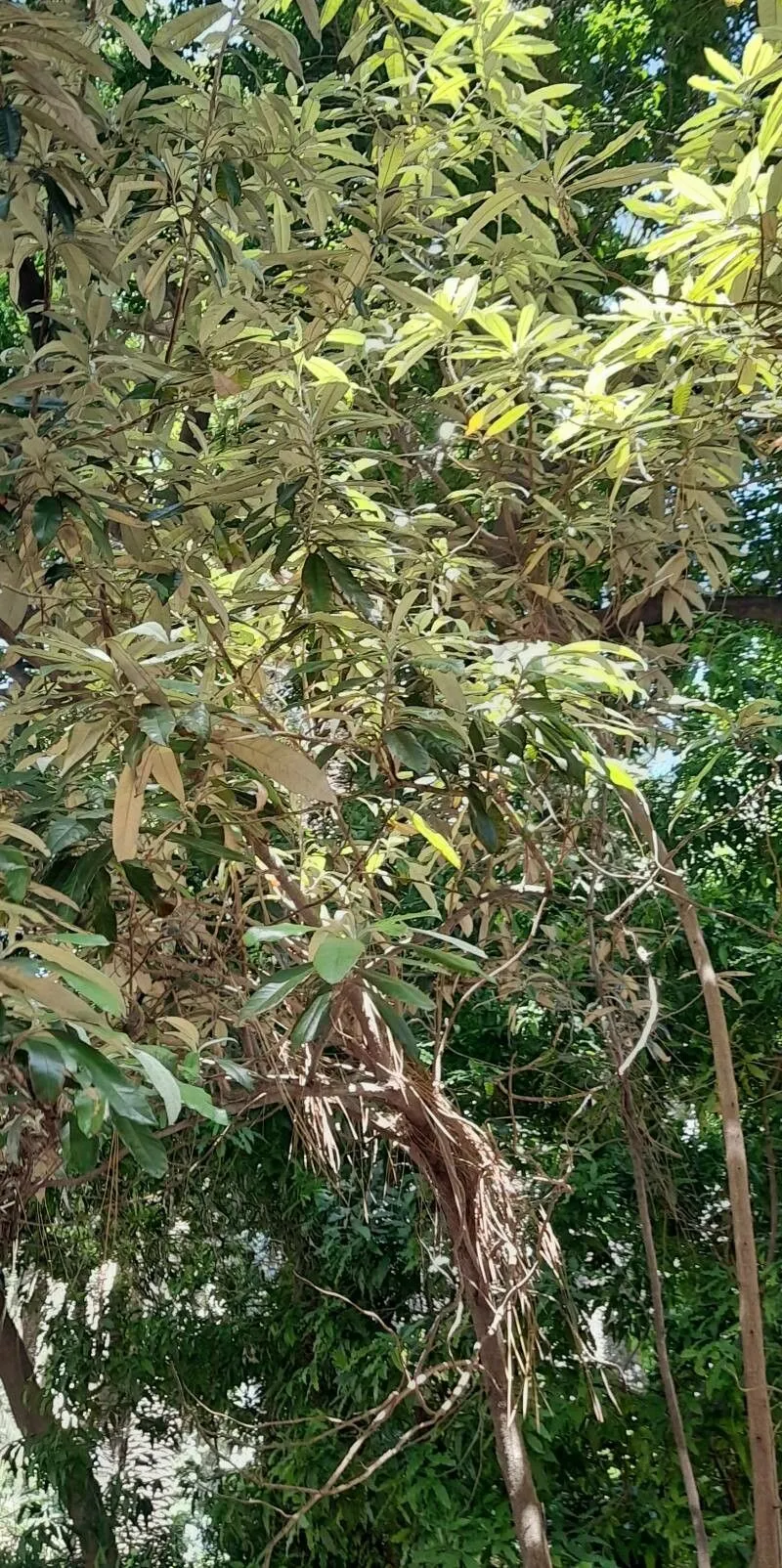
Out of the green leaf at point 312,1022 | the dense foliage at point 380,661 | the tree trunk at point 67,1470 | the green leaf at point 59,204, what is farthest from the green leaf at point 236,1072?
the tree trunk at point 67,1470

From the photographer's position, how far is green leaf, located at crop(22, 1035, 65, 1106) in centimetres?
63

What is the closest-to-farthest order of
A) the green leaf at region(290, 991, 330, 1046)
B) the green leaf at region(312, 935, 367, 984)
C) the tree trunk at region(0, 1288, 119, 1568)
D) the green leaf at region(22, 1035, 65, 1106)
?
1. the green leaf at region(22, 1035, 65, 1106)
2. the green leaf at region(312, 935, 367, 984)
3. the green leaf at region(290, 991, 330, 1046)
4. the tree trunk at region(0, 1288, 119, 1568)

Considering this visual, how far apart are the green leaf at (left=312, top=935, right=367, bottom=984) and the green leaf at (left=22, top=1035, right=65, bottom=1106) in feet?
0.56

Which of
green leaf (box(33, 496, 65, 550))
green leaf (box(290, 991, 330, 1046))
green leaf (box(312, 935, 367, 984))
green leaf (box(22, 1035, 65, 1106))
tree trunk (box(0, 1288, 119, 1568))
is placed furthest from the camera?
tree trunk (box(0, 1288, 119, 1568))

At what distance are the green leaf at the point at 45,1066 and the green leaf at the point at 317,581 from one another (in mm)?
496

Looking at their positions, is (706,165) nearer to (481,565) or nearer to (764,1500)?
(481,565)

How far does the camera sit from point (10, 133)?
2.73 ft

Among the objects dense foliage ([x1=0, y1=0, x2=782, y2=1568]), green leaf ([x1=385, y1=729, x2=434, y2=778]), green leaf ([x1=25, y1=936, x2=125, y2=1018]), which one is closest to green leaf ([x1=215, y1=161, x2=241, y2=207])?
dense foliage ([x1=0, y1=0, x2=782, y2=1568])

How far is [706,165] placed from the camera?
1171 millimetres

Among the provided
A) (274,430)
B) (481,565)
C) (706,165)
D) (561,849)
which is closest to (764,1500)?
(561,849)

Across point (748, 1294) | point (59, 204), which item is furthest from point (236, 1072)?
point (59, 204)

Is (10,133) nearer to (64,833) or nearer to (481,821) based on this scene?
(64,833)

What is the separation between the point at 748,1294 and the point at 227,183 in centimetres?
120

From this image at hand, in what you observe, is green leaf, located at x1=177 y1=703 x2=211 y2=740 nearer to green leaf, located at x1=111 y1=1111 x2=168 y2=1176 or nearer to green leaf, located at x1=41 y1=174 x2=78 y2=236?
green leaf, located at x1=111 y1=1111 x2=168 y2=1176
